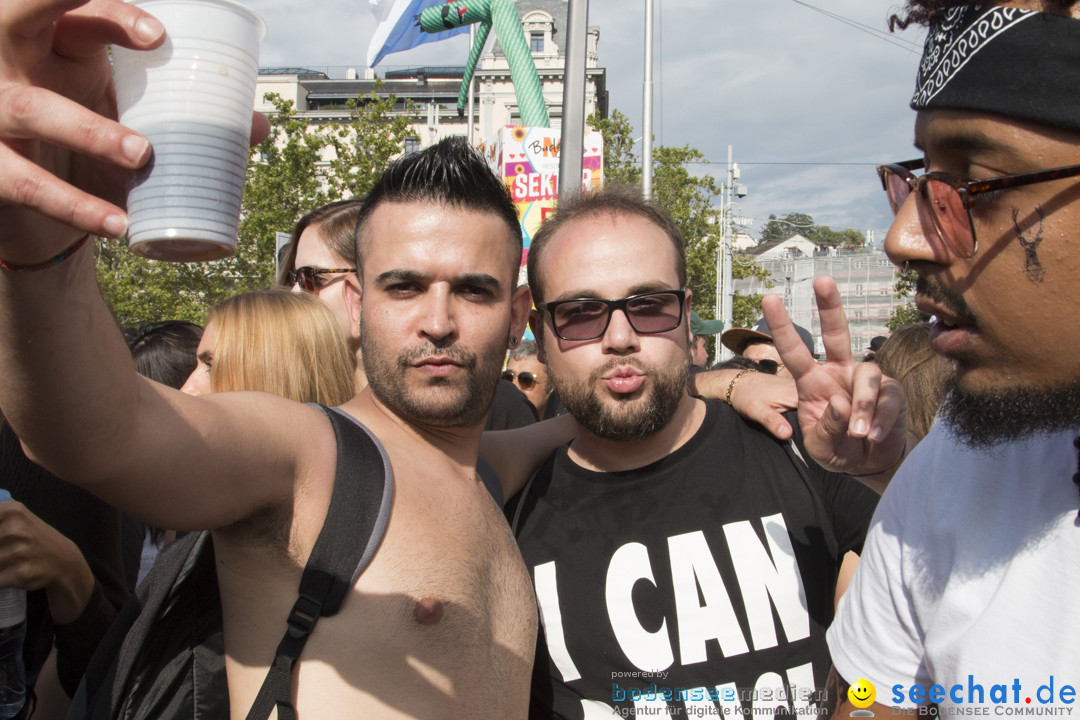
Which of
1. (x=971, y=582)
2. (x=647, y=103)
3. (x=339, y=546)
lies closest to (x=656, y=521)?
(x=971, y=582)

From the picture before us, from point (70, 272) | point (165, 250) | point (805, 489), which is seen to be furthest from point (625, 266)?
point (70, 272)

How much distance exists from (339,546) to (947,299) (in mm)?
1341

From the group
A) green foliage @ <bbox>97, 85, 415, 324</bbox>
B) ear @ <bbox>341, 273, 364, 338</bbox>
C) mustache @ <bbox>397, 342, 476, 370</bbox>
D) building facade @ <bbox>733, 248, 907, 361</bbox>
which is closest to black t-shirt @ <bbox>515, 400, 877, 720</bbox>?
mustache @ <bbox>397, 342, 476, 370</bbox>

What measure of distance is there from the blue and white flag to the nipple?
1064cm

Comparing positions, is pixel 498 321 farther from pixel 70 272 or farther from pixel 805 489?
pixel 70 272

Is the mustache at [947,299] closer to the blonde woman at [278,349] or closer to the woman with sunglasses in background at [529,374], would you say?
the blonde woman at [278,349]

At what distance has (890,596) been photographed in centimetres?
157

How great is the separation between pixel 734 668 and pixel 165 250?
177 cm

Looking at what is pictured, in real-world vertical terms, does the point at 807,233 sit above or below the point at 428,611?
above

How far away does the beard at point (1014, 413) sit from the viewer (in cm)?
127

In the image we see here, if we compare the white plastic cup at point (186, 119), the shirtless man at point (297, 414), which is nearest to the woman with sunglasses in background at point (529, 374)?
the shirtless man at point (297, 414)

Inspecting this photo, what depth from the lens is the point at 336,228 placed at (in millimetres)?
3666

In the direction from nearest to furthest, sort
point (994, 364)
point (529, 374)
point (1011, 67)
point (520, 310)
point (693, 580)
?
point (1011, 67) < point (994, 364) < point (693, 580) < point (520, 310) < point (529, 374)

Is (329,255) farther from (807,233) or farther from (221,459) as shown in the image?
(807,233)
